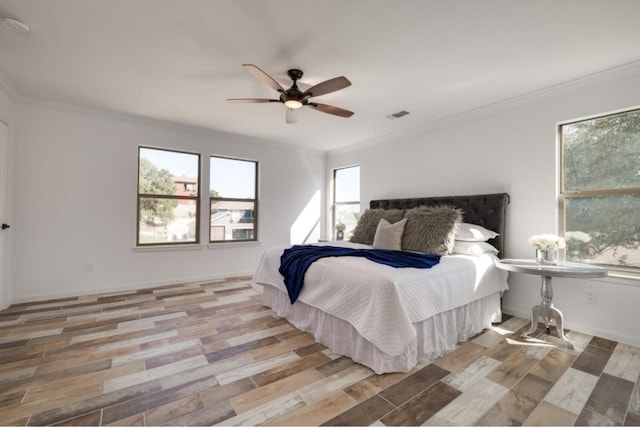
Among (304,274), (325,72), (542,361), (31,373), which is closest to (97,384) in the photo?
(31,373)

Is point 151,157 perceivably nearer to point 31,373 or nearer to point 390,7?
point 31,373

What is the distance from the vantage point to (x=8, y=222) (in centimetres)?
321

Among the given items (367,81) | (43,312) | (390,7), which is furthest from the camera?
(43,312)

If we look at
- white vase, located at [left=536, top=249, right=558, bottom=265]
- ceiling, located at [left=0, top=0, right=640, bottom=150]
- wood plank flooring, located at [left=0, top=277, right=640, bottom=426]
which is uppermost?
ceiling, located at [left=0, top=0, right=640, bottom=150]

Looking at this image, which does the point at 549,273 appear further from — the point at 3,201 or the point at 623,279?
the point at 3,201

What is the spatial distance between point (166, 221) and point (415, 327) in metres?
3.87

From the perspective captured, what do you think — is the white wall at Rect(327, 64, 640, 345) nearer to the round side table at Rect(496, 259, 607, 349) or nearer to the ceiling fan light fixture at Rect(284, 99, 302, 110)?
the round side table at Rect(496, 259, 607, 349)

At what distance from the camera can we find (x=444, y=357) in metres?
2.22


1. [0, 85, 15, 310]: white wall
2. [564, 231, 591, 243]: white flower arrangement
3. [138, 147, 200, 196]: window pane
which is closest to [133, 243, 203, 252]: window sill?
[138, 147, 200, 196]: window pane

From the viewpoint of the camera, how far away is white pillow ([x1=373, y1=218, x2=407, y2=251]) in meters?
3.28

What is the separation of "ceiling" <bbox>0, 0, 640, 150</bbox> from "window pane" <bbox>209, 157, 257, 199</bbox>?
1.43m

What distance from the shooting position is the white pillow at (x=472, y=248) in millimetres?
2965

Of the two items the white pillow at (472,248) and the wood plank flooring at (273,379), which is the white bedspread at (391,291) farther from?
the wood plank flooring at (273,379)

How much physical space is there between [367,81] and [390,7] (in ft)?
3.30
